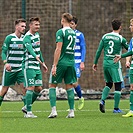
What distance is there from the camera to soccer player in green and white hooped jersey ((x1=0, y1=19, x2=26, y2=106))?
1345 cm

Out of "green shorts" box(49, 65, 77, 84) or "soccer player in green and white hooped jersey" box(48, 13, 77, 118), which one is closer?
"soccer player in green and white hooped jersey" box(48, 13, 77, 118)

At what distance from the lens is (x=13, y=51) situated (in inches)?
533

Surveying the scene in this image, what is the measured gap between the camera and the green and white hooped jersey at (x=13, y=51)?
44.1ft

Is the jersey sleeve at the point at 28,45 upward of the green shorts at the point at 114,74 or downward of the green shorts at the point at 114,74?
upward

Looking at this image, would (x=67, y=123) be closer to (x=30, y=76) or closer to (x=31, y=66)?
(x=30, y=76)

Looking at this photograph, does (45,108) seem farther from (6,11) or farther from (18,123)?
(6,11)

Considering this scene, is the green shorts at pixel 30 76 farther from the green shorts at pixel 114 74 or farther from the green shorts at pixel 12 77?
the green shorts at pixel 114 74

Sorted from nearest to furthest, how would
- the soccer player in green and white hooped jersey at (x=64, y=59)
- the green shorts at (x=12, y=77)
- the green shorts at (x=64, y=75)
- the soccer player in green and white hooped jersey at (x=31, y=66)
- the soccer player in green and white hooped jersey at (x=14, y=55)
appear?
1. the soccer player in green and white hooped jersey at (x=64, y=59)
2. the green shorts at (x=64, y=75)
3. the soccer player in green and white hooped jersey at (x=31, y=66)
4. the soccer player in green and white hooped jersey at (x=14, y=55)
5. the green shorts at (x=12, y=77)

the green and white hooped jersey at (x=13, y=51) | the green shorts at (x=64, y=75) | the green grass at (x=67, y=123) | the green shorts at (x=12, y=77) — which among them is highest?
the green and white hooped jersey at (x=13, y=51)

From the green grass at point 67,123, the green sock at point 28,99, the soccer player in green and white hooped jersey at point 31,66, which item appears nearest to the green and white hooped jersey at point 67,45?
the soccer player in green and white hooped jersey at point 31,66

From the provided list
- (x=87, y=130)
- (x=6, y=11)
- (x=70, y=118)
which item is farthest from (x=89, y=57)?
(x=87, y=130)

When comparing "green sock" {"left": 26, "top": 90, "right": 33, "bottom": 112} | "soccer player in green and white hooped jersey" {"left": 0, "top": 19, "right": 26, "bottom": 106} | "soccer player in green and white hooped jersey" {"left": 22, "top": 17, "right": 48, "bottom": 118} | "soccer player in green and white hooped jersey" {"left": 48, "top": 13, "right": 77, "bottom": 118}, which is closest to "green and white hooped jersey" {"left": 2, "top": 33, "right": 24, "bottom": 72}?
"soccer player in green and white hooped jersey" {"left": 0, "top": 19, "right": 26, "bottom": 106}

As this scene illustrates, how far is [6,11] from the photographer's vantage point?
2272cm

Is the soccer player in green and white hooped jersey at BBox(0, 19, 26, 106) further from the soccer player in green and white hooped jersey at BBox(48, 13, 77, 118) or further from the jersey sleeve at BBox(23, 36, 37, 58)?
the soccer player in green and white hooped jersey at BBox(48, 13, 77, 118)
